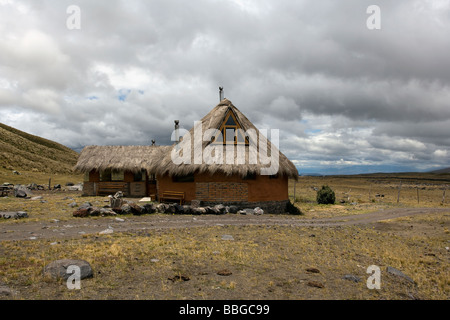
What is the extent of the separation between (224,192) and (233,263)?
10932mm

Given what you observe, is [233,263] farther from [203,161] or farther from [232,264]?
[203,161]

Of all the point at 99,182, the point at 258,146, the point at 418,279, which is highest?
the point at 258,146

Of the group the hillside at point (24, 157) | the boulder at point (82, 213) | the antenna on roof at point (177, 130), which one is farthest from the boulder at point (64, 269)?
the hillside at point (24, 157)

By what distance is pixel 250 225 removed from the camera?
1359 cm

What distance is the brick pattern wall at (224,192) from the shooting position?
729 inches

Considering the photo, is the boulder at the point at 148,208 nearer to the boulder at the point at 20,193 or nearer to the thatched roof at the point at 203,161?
the thatched roof at the point at 203,161

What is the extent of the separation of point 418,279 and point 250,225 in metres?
7.47

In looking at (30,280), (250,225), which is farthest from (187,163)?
(30,280)

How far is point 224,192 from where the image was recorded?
18547 millimetres

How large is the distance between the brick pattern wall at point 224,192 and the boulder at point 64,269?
12.2 meters

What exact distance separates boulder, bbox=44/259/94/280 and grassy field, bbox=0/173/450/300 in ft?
0.53

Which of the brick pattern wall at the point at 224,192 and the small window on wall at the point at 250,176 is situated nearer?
the brick pattern wall at the point at 224,192

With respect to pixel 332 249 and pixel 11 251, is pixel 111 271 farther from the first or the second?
pixel 332 249
